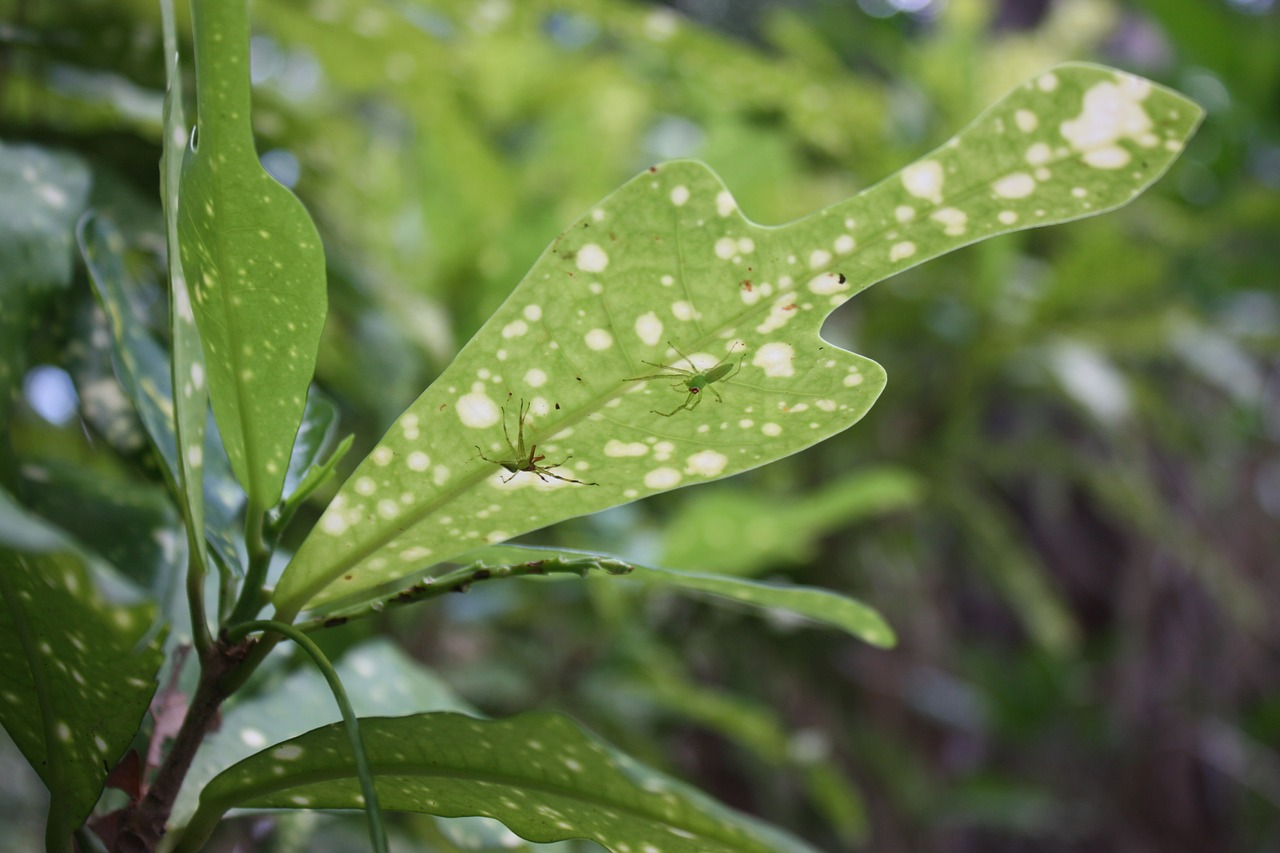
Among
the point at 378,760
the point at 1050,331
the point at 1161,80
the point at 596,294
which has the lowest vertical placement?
the point at 378,760

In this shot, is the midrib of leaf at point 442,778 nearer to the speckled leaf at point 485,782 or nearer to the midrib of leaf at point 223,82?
the speckled leaf at point 485,782

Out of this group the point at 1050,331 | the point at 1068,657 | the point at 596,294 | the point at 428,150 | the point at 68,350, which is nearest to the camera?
the point at 596,294

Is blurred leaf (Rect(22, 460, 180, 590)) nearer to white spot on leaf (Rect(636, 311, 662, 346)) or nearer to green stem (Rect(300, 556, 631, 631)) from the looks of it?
green stem (Rect(300, 556, 631, 631))

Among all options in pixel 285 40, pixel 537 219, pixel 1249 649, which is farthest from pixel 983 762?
pixel 285 40

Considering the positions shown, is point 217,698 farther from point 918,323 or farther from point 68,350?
point 918,323

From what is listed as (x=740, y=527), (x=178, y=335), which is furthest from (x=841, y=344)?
(x=178, y=335)

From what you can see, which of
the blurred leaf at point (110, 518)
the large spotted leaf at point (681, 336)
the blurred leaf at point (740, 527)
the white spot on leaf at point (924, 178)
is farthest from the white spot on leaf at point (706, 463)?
the blurred leaf at point (740, 527)

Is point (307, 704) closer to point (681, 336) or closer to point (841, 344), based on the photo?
point (681, 336)
